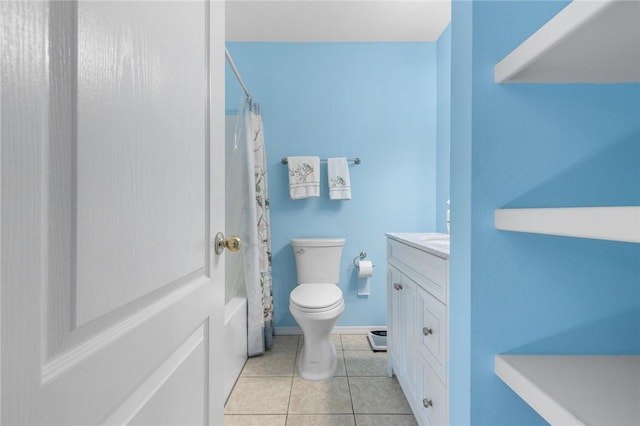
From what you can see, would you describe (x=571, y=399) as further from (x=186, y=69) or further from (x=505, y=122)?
(x=186, y=69)

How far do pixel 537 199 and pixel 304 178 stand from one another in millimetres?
1978

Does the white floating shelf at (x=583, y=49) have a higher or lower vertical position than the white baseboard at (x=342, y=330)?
Answer: higher

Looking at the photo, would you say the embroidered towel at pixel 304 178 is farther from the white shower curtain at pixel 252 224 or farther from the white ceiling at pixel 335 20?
the white ceiling at pixel 335 20

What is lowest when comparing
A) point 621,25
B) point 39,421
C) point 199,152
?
point 39,421

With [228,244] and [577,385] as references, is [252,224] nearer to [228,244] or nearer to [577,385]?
[228,244]

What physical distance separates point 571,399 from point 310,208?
2.27 metres

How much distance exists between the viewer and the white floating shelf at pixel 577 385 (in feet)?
1.73

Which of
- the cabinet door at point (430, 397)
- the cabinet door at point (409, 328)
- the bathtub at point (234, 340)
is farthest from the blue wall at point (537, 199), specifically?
the bathtub at point (234, 340)

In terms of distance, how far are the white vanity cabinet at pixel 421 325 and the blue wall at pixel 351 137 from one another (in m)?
0.79

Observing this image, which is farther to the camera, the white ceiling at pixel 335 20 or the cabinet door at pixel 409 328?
the white ceiling at pixel 335 20

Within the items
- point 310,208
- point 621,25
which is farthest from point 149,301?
point 310,208

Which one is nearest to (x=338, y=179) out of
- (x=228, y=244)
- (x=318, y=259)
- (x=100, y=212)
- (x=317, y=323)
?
(x=318, y=259)

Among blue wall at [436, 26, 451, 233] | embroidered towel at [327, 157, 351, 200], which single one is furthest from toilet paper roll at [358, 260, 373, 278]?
blue wall at [436, 26, 451, 233]

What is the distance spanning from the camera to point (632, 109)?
0.73m
